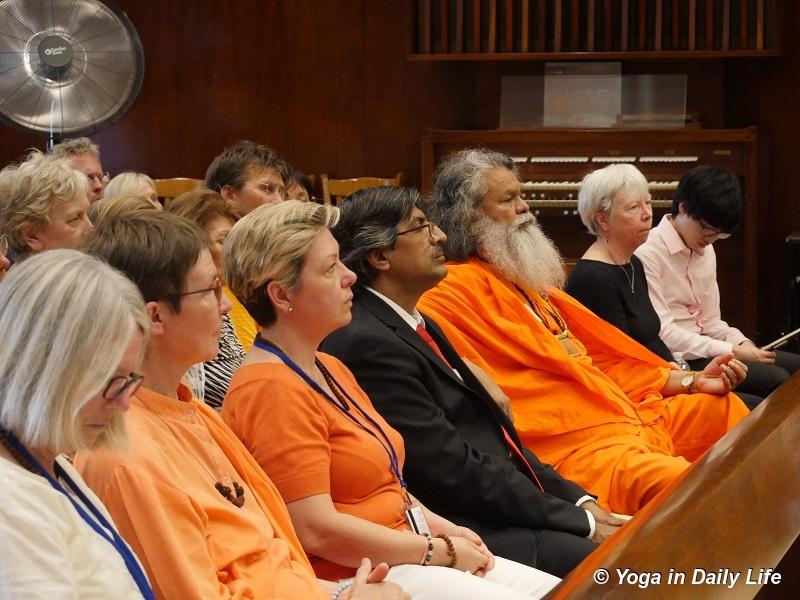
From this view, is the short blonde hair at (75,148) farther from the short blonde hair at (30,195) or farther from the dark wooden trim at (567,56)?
the dark wooden trim at (567,56)

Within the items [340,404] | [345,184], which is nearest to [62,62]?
[345,184]

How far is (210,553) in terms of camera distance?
2021 mm

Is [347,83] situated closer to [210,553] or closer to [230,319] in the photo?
[230,319]

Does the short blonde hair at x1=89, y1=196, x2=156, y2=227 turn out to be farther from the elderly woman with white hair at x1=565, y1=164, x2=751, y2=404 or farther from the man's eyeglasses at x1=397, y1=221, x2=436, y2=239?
the elderly woman with white hair at x1=565, y1=164, x2=751, y2=404

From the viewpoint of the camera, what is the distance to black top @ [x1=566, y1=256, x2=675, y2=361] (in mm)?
4562

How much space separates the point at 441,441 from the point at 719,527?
51.0 inches

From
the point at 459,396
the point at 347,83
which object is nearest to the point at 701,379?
the point at 459,396

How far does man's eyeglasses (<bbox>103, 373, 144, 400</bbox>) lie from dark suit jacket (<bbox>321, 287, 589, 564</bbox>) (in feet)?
4.46

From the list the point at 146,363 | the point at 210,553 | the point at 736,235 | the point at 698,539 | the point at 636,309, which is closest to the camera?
the point at 698,539

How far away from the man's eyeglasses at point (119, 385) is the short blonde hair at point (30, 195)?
1.83m

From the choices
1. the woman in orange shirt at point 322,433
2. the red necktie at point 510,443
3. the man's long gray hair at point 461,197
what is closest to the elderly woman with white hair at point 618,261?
the man's long gray hair at point 461,197

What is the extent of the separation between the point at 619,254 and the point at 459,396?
1667mm

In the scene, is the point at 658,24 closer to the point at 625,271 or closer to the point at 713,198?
the point at 713,198

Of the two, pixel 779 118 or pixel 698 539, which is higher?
pixel 779 118
